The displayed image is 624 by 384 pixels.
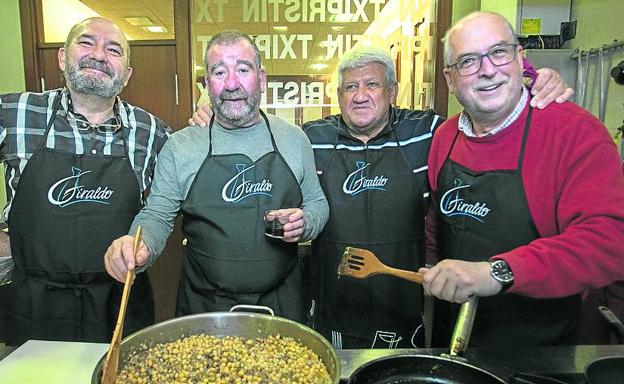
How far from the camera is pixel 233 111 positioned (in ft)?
5.36

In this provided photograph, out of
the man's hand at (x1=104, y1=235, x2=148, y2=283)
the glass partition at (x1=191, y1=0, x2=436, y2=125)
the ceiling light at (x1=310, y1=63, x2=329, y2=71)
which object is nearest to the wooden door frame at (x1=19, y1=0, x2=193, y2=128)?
the glass partition at (x1=191, y1=0, x2=436, y2=125)

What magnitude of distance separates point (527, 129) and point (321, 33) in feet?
6.85

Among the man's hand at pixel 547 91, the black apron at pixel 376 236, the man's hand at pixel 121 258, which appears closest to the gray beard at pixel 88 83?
the man's hand at pixel 121 258

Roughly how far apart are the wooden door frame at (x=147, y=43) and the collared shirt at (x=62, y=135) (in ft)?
4.58

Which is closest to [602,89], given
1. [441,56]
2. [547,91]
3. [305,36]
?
[441,56]

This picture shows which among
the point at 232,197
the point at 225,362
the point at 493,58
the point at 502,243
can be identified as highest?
the point at 493,58

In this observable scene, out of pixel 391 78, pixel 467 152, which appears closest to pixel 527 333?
pixel 467 152

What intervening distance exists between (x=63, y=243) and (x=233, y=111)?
0.78 m

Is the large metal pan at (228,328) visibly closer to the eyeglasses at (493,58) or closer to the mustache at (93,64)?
the eyeglasses at (493,58)

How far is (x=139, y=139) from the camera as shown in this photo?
1782 millimetres

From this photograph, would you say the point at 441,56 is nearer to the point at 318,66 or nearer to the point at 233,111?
the point at 318,66

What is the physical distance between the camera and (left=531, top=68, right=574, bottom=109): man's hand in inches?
56.7

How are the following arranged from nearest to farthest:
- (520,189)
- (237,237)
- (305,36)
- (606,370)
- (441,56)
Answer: (606,370)
(520,189)
(237,237)
(441,56)
(305,36)

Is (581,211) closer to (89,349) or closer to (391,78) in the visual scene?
(391,78)
